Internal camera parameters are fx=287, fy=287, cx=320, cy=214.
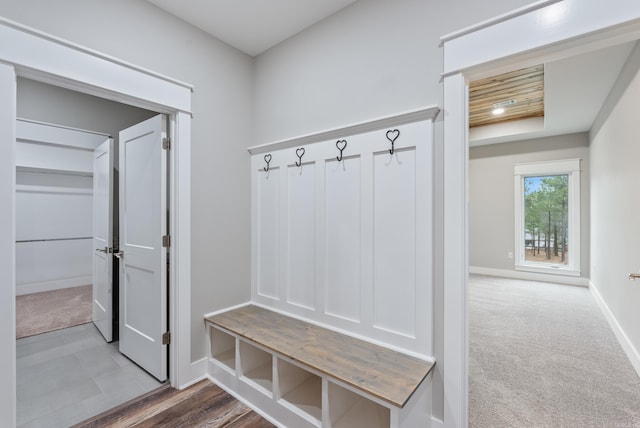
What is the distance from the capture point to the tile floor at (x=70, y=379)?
1835 millimetres

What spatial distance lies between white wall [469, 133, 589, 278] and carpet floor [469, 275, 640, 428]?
1.68 m

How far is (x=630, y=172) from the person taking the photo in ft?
8.47

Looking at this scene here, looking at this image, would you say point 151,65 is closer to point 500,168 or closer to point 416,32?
point 416,32

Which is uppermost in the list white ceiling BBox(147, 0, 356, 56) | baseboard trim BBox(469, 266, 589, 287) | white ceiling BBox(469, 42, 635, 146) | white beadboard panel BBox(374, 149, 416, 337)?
white ceiling BBox(147, 0, 356, 56)

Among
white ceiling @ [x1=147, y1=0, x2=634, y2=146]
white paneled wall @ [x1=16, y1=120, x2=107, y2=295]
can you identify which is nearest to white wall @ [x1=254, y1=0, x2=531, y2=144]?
white ceiling @ [x1=147, y1=0, x2=634, y2=146]

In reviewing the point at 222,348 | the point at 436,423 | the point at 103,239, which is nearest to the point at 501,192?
the point at 436,423

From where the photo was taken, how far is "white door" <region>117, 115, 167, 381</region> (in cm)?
212

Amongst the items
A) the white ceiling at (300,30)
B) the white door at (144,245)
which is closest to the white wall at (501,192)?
the white ceiling at (300,30)

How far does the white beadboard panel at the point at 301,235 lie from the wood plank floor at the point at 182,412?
0.78m

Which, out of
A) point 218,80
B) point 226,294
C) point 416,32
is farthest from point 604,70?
point 226,294

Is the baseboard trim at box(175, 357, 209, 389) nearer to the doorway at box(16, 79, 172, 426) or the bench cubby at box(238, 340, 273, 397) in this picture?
the doorway at box(16, 79, 172, 426)

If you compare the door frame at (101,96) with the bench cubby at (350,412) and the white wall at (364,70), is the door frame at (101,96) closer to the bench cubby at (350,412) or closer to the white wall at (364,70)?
the white wall at (364,70)

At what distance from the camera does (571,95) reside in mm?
3404

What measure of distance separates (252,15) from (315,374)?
8.07 feet
